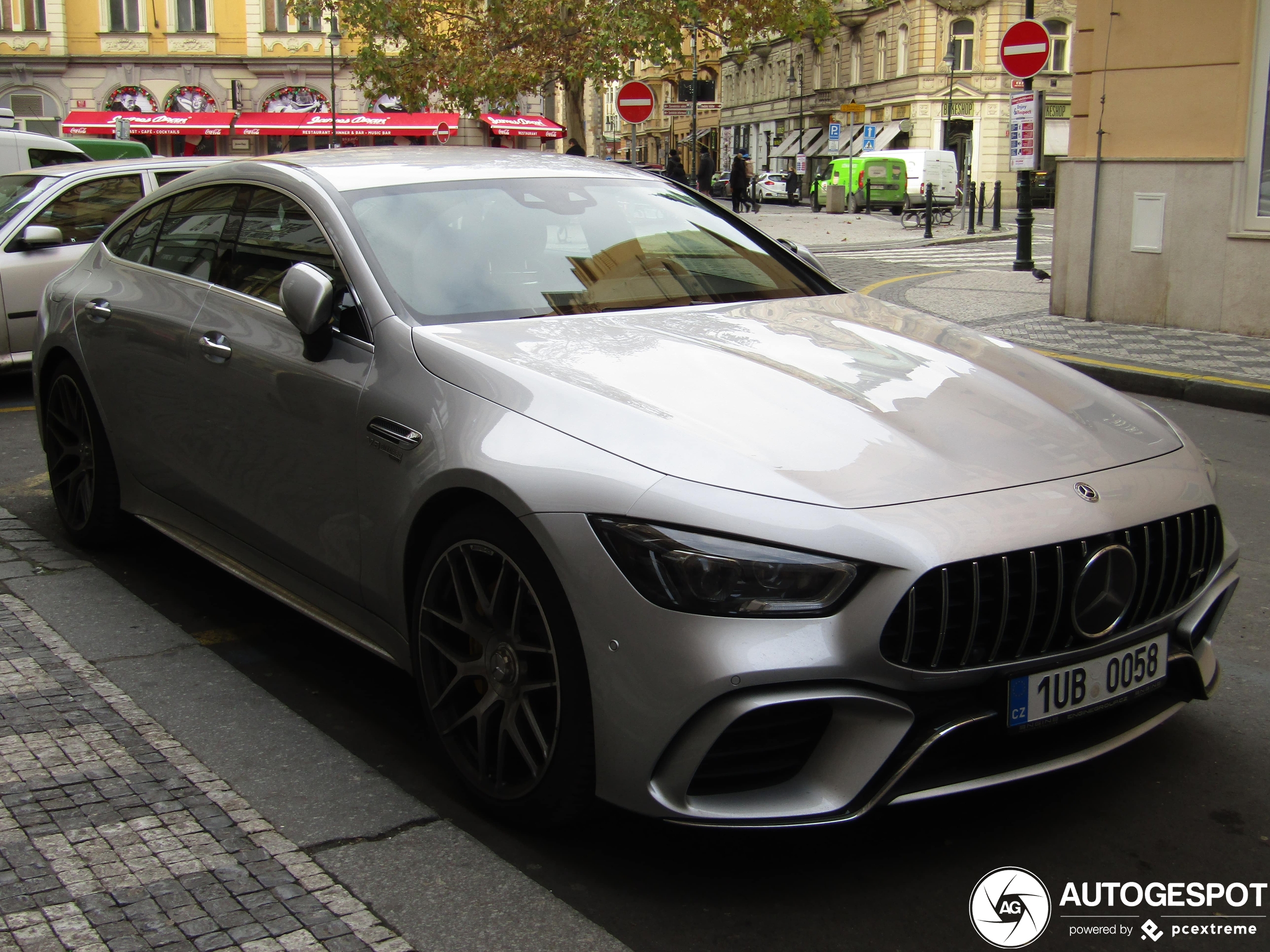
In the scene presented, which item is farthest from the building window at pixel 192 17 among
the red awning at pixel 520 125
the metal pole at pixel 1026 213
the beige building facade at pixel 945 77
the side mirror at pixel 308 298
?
the side mirror at pixel 308 298

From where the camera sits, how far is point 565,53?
28.9 meters

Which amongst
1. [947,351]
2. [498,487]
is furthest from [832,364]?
[498,487]

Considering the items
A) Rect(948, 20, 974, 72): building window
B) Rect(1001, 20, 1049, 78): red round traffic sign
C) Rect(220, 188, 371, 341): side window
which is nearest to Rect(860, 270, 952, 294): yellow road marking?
Rect(1001, 20, 1049, 78): red round traffic sign

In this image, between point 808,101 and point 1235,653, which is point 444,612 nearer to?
point 1235,653

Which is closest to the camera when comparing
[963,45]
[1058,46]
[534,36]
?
[534,36]

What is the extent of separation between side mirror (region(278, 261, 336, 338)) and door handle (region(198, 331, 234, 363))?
0.56m

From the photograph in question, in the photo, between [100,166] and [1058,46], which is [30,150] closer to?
[100,166]

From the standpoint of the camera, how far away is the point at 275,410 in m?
3.72

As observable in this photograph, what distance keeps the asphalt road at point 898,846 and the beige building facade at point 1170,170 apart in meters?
8.38

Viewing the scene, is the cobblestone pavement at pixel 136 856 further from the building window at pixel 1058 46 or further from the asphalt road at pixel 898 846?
the building window at pixel 1058 46

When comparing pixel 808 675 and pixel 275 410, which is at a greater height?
pixel 275 410

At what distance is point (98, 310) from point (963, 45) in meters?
60.5

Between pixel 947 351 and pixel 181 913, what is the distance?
230 cm

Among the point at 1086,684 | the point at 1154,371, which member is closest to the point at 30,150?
the point at 1154,371
